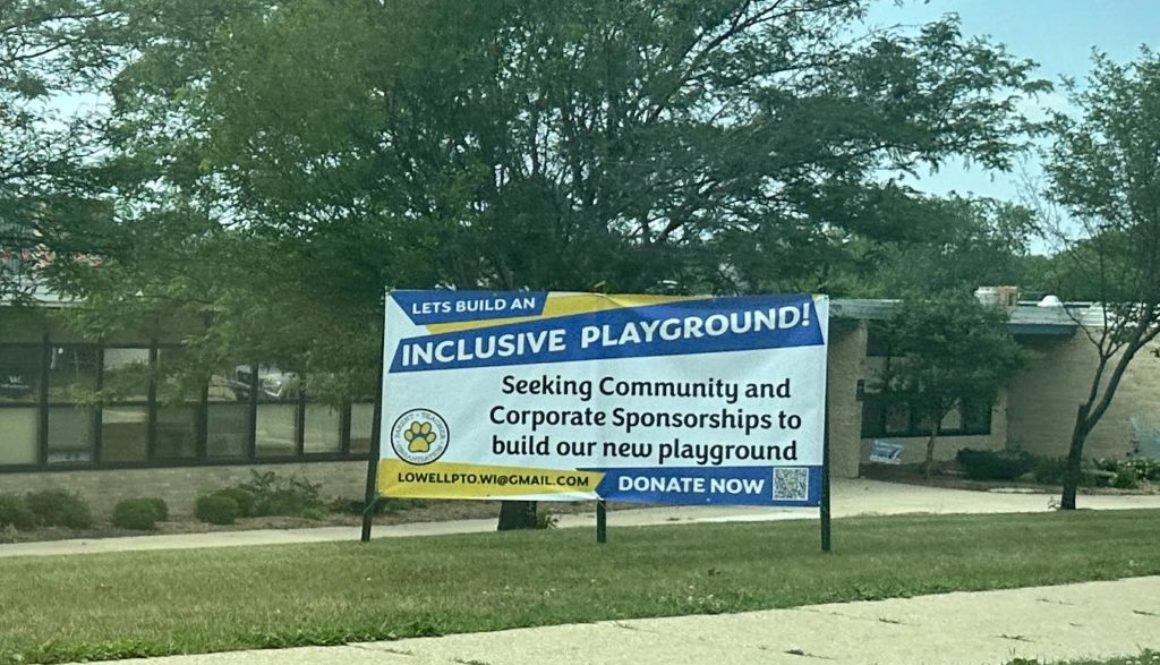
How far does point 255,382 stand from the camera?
26.2 metres

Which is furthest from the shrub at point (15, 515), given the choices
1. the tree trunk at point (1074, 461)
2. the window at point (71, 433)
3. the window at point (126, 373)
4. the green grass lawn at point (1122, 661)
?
the green grass lawn at point (1122, 661)

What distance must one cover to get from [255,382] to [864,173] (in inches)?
453

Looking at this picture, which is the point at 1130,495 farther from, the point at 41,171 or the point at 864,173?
the point at 41,171

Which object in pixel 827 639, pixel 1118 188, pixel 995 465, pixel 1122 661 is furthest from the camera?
pixel 995 465

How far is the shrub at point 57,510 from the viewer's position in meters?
22.0

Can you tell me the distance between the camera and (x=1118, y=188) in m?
21.3

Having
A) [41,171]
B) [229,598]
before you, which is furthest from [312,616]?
[41,171]

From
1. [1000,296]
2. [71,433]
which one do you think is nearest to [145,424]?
[71,433]

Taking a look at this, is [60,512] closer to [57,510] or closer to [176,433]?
[57,510]

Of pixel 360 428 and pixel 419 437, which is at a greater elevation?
pixel 419 437

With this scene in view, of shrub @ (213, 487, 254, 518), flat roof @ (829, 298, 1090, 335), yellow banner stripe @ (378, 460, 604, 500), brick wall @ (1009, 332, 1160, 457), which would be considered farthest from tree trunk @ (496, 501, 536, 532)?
brick wall @ (1009, 332, 1160, 457)

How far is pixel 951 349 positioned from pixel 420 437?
2390 cm

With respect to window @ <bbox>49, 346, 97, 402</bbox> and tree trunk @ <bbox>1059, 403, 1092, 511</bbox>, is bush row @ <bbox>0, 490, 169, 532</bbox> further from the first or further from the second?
tree trunk @ <bbox>1059, 403, 1092, 511</bbox>

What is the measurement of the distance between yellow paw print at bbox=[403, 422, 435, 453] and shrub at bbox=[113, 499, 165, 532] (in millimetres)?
11015
